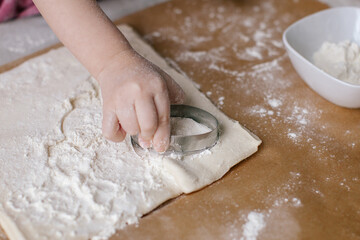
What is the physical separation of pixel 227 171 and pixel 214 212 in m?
0.10

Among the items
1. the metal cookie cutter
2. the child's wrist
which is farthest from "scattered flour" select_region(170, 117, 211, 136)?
the child's wrist

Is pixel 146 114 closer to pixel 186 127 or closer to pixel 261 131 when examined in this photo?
pixel 186 127

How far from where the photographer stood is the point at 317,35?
1.05 m

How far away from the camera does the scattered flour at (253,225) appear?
2.24 feet

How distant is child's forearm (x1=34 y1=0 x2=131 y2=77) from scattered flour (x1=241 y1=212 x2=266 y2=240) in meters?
0.40

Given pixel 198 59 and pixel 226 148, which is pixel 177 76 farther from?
pixel 226 148

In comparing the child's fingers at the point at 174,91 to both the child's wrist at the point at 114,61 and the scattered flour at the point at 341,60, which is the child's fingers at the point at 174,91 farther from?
the scattered flour at the point at 341,60

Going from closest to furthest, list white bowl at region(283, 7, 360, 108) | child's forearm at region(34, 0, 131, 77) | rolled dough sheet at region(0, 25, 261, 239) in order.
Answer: rolled dough sheet at region(0, 25, 261, 239), child's forearm at region(34, 0, 131, 77), white bowl at region(283, 7, 360, 108)

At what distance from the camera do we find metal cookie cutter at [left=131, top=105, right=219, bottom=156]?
76 cm

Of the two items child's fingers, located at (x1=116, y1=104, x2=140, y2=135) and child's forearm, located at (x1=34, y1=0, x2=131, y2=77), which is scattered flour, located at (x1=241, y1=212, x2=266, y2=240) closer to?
child's fingers, located at (x1=116, y1=104, x2=140, y2=135)

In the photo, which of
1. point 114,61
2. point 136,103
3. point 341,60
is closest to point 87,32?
point 114,61

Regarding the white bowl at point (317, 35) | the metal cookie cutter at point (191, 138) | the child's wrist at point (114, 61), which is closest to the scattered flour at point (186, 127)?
the metal cookie cutter at point (191, 138)

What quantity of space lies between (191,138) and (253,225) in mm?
194

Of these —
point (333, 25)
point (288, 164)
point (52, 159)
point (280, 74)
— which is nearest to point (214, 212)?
point (288, 164)
